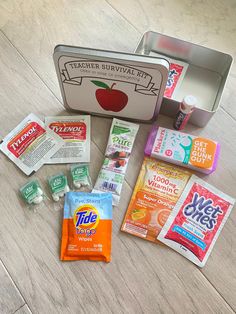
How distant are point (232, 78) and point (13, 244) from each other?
2.47ft

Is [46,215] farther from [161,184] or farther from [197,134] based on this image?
[197,134]

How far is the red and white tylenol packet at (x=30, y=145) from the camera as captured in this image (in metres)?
0.77

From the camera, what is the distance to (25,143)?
0.79 m

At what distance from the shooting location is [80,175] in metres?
0.74

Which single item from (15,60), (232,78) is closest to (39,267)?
(15,60)

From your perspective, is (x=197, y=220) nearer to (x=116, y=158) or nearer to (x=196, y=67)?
(x=116, y=158)

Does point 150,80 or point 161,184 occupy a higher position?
point 150,80

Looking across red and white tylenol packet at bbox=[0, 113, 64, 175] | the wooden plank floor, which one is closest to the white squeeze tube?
the wooden plank floor

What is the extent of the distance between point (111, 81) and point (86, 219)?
0.33 meters

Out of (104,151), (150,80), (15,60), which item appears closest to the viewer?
(150,80)

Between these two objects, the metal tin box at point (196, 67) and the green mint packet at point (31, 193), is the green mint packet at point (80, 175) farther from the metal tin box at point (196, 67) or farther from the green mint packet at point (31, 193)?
the metal tin box at point (196, 67)

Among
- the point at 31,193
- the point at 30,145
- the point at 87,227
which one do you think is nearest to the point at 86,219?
the point at 87,227

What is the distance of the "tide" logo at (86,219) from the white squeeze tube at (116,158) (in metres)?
0.05

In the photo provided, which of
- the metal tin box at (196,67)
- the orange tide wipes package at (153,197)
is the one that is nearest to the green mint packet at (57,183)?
the orange tide wipes package at (153,197)
